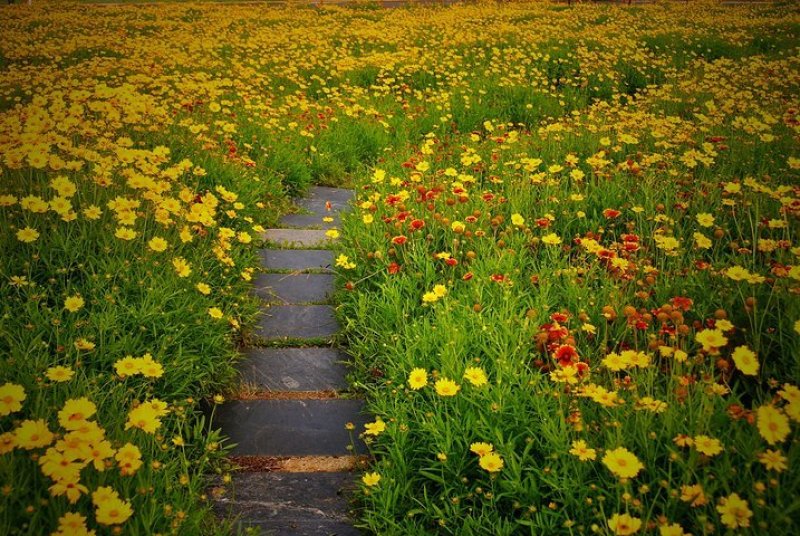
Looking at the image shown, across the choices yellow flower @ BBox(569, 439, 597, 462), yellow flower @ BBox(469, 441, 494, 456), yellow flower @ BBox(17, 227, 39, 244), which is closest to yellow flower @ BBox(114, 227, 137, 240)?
yellow flower @ BBox(17, 227, 39, 244)

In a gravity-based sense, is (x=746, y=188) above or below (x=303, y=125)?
below

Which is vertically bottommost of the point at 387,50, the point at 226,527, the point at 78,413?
the point at 226,527

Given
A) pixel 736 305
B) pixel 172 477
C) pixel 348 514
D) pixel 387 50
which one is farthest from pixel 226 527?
pixel 387 50

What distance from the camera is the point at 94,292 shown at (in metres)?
2.49

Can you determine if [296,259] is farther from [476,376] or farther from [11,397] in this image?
[11,397]

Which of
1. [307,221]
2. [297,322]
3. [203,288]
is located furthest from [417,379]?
[307,221]

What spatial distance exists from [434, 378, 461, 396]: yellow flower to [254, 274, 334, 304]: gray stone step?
1415 mm

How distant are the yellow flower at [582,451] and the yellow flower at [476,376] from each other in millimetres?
401

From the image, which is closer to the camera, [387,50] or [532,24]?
[387,50]

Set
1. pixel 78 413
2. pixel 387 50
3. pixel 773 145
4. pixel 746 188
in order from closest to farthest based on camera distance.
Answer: pixel 78 413 < pixel 746 188 < pixel 773 145 < pixel 387 50

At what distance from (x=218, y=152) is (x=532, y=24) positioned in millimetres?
10255

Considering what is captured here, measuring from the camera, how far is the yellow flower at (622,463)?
4.73 ft

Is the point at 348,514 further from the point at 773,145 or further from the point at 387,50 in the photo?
the point at 387,50

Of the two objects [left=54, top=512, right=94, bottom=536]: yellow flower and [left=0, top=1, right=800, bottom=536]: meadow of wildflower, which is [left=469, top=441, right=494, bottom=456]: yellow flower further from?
[left=54, top=512, right=94, bottom=536]: yellow flower
